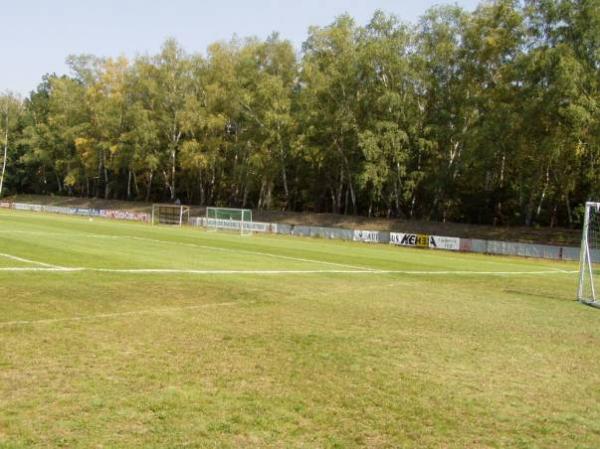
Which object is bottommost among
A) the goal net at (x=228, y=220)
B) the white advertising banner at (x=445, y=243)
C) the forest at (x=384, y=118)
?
the white advertising banner at (x=445, y=243)

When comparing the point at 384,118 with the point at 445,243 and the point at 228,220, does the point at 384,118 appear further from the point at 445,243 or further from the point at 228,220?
the point at 228,220

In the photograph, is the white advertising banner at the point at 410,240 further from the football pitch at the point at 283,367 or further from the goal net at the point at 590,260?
the football pitch at the point at 283,367

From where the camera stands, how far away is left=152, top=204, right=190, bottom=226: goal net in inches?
2561

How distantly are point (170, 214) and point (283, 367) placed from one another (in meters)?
60.3

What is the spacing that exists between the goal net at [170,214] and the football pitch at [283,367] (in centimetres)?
4885

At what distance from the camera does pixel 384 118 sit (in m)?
57.7

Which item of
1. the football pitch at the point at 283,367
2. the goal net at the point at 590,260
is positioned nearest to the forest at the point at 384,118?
the goal net at the point at 590,260

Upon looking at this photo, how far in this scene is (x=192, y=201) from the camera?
8638 centimetres

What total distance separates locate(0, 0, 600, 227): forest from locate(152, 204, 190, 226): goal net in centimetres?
683

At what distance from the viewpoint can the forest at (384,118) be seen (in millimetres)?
47250

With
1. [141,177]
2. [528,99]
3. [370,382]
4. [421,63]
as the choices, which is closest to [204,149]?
[141,177]

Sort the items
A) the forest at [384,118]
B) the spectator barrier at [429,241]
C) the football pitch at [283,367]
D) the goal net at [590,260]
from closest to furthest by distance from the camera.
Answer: the football pitch at [283,367] < the goal net at [590,260] < the spectator barrier at [429,241] < the forest at [384,118]

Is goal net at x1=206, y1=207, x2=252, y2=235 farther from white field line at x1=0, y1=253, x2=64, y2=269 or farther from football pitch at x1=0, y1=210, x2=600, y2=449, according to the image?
football pitch at x1=0, y1=210, x2=600, y2=449

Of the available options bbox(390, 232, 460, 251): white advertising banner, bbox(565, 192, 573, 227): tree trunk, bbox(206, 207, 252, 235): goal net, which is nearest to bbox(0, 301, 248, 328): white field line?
bbox(390, 232, 460, 251): white advertising banner
